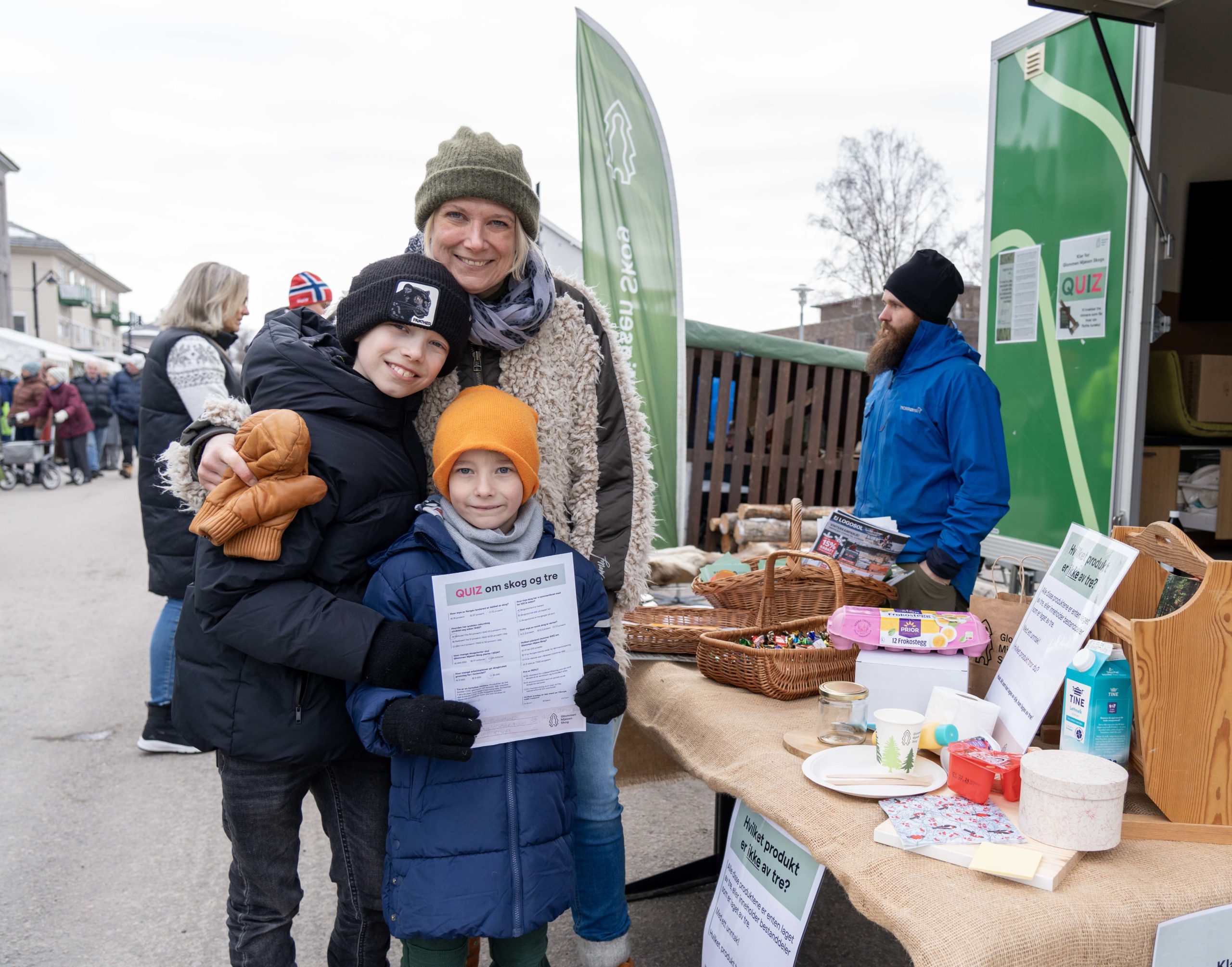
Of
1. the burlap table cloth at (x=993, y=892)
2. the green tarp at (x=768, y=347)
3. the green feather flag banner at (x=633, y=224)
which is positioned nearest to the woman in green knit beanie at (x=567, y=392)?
the burlap table cloth at (x=993, y=892)

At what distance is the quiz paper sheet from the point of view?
1.69 m

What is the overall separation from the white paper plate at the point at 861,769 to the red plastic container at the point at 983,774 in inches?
1.8

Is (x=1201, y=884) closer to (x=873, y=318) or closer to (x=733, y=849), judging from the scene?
(x=733, y=849)

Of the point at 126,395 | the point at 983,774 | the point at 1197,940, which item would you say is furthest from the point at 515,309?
the point at 126,395

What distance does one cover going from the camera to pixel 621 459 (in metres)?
2.21

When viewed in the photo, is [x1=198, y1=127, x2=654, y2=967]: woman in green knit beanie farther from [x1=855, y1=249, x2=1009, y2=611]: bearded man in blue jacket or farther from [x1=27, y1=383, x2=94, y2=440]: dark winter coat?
[x1=27, y1=383, x2=94, y2=440]: dark winter coat

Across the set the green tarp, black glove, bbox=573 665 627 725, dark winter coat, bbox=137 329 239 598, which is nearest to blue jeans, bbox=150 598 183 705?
dark winter coat, bbox=137 329 239 598

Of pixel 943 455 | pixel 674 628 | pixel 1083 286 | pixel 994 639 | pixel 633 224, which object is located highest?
pixel 633 224

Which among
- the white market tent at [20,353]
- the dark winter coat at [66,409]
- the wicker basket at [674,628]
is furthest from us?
the white market tent at [20,353]

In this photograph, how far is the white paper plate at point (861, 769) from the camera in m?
1.58

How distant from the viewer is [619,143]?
5777mm

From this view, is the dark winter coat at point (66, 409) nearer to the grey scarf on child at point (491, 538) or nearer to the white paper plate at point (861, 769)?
the grey scarf on child at point (491, 538)

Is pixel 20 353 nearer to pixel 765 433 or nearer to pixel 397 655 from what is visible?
pixel 765 433

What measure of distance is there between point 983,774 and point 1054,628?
0.33 metres
